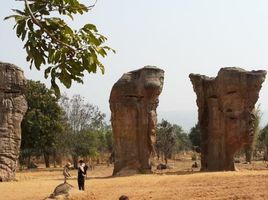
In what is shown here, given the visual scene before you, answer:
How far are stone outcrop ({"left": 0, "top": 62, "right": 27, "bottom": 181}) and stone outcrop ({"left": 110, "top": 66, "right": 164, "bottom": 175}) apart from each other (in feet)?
16.2

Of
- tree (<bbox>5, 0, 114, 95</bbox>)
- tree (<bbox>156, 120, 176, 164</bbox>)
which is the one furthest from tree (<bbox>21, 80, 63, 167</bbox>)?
tree (<bbox>5, 0, 114, 95</bbox>)

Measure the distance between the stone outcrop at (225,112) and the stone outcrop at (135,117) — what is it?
3.24 metres

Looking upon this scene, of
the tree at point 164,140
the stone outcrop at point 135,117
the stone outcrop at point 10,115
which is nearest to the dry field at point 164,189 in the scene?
the stone outcrop at point 10,115

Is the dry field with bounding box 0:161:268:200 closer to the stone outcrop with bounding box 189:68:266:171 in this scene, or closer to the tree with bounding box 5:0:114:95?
the stone outcrop with bounding box 189:68:266:171

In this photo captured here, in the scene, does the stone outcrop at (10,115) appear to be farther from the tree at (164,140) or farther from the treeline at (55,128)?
the tree at (164,140)

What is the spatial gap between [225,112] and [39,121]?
17.5 metres

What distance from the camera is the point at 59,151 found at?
4372 centimetres

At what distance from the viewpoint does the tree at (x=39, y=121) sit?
3941cm

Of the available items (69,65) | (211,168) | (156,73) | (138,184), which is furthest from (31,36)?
(211,168)

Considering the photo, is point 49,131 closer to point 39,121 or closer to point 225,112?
point 39,121

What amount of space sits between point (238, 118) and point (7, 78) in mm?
11844

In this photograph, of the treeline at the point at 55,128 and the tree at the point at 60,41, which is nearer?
the tree at the point at 60,41

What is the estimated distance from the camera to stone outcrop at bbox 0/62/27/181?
2411cm

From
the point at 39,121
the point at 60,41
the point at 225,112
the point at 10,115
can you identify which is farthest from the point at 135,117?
the point at 60,41
